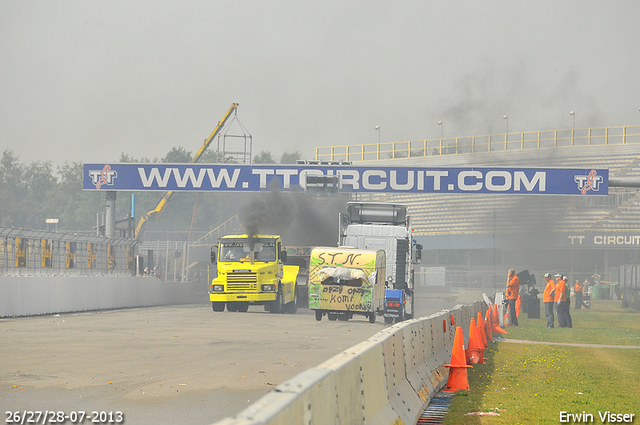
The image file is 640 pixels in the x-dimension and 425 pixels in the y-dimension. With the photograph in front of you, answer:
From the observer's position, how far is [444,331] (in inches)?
571

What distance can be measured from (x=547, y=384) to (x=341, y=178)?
92.9ft

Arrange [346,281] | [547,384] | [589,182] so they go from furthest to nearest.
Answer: [589,182], [346,281], [547,384]

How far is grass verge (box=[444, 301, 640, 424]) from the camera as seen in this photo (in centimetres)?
995

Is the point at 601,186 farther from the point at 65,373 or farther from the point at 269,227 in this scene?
the point at 65,373

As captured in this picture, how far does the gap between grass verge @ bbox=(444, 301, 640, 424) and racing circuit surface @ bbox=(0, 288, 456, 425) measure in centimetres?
273

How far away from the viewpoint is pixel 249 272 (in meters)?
29.5

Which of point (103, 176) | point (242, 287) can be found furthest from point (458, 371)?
point (103, 176)

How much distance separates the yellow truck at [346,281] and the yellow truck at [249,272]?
133 inches

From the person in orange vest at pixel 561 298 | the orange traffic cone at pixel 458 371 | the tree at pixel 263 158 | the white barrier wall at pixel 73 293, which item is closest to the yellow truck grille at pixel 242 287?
the white barrier wall at pixel 73 293

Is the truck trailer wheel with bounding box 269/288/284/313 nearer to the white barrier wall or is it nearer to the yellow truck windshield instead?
the yellow truck windshield

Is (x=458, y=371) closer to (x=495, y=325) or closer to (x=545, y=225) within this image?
(x=495, y=325)

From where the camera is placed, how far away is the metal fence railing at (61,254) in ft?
83.6

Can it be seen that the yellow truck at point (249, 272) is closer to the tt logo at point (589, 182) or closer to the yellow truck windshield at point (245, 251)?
the yellow truck windshield at point (245, 251)

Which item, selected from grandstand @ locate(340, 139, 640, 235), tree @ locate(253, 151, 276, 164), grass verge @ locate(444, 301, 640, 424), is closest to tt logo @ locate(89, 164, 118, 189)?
grass verge @ locate(444, 301, 640, 424)
